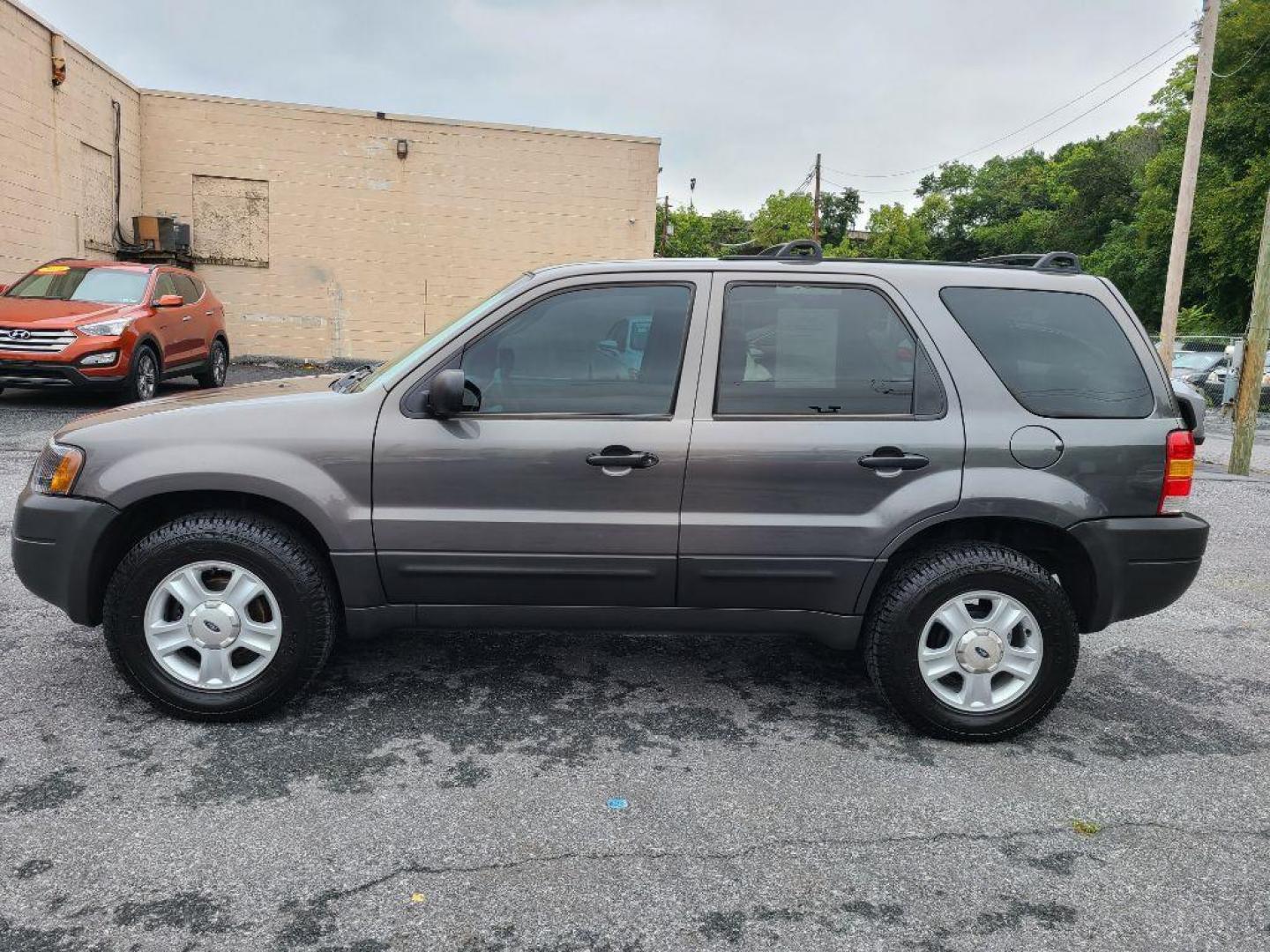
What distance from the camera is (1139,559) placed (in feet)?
11.5

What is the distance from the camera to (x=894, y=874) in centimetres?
266

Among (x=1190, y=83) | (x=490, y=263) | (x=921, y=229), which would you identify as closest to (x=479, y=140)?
(x=490, y=263)

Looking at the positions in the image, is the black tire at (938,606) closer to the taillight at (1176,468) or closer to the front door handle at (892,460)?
the front door handle at (892,460)

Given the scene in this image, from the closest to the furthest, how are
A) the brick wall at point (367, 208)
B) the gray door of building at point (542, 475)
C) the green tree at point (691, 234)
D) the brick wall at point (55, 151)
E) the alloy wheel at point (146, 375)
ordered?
1. the gray door of building at point (542, 475)
2. the alloy wheel at point (146, 375)
3. the brick wall at point (55, 151)
4. the brick wall at point (367, 208)
5. the green tree at point (691, 234)

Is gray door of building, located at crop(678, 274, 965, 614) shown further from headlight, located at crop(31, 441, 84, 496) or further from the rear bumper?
headlight, located at crop(31, 441, 84, 496)

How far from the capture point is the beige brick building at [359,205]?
754 inches

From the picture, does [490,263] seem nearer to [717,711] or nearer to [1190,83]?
[717,711]

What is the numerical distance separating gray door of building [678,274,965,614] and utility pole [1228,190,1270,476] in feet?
32.8

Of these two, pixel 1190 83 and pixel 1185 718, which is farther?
pixel 1190 83

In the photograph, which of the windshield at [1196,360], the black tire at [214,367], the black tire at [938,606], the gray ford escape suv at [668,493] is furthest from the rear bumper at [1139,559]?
the windshield at [1196,360]

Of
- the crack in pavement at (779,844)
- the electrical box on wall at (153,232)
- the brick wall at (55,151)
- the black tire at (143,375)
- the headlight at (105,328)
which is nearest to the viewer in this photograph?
the crack in pavement at (779,844)

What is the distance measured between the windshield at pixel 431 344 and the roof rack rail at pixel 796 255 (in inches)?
32.4

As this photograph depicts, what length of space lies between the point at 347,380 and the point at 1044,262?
2.87m

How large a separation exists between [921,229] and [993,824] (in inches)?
3234
